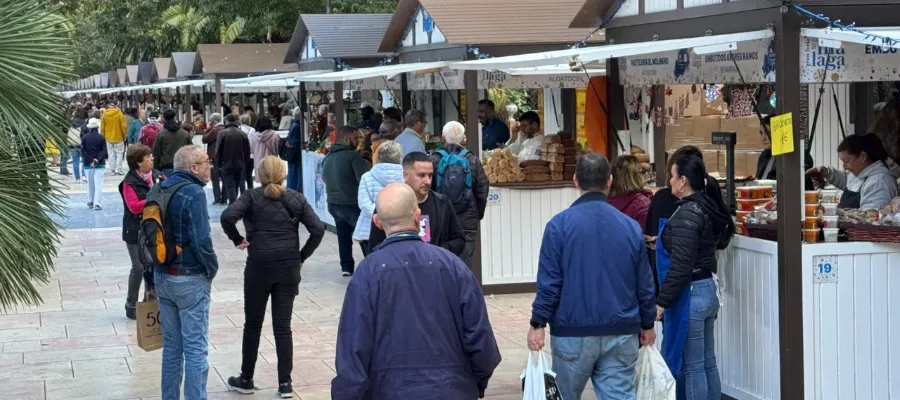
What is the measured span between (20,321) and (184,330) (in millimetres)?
4780

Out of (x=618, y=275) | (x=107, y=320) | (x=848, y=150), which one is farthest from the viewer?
(x=107, y=320)

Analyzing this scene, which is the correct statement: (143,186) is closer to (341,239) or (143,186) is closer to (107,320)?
(107,320)

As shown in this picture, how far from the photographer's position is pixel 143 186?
32.6 ft

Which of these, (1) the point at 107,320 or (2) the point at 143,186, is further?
(1) the point at 107,320

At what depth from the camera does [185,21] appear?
46.4 meters

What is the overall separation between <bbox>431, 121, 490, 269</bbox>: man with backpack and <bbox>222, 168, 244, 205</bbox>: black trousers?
1108cm

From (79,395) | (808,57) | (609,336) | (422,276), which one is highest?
(808,57)

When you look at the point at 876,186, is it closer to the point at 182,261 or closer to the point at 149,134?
the point at 182,261

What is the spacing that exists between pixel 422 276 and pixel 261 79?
52.4 feet

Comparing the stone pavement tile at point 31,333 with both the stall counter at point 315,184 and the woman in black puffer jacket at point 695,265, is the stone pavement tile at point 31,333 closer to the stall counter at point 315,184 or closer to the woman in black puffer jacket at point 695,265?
the woman in black puffer jacket at point 695,265

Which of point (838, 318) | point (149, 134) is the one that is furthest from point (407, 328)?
point (149, 134)

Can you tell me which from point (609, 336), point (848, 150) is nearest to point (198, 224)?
point (609, 336)

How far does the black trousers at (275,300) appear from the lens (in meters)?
7.79

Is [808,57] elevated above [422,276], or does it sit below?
above
